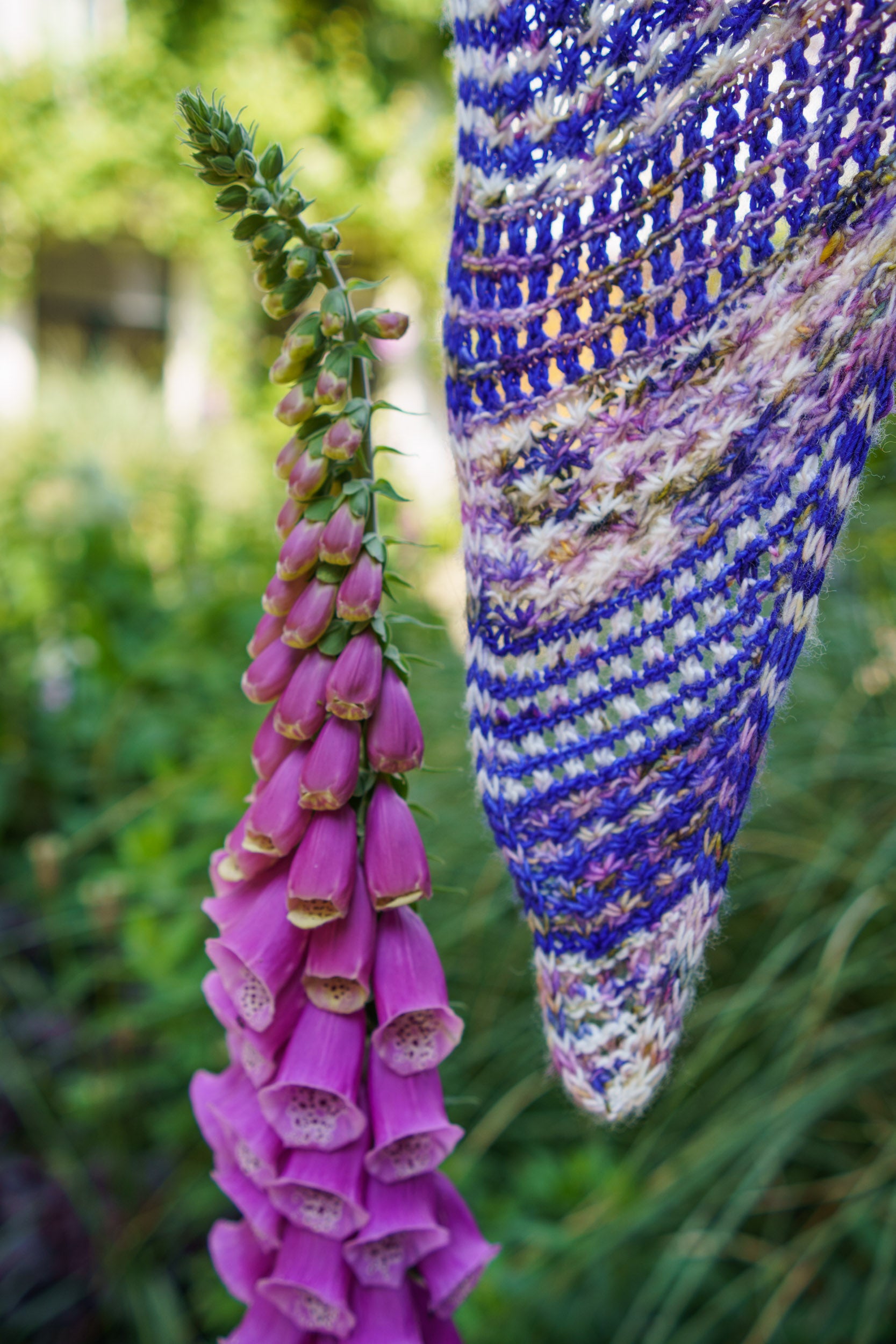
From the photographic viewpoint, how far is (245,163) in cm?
30

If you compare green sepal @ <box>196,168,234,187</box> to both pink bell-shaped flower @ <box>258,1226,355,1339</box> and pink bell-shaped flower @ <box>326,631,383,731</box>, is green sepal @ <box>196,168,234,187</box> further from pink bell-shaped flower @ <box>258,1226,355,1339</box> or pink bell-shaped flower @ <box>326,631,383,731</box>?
pink bell-shaped flower @ <box>258,1226,355,1339</box>

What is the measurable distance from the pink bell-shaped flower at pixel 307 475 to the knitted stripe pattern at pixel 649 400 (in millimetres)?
56

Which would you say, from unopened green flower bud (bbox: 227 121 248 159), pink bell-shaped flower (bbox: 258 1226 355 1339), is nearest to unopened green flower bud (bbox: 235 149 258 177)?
unopened green flower bud (bbox: 227 121 248 159)

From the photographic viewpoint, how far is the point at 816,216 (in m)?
0.31

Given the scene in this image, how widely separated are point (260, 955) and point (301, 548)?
0.17 m

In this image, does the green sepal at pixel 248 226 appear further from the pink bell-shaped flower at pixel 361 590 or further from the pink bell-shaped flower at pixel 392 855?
the pink bell-shaped flower at pixel 392 855

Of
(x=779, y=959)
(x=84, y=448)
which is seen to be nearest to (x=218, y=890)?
(x=779, y=959)

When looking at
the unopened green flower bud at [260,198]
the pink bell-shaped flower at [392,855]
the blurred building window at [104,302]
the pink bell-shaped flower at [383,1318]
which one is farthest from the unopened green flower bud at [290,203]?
the blurred building window at [104,302]

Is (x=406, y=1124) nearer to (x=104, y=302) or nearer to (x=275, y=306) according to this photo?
(x=275, y=306)

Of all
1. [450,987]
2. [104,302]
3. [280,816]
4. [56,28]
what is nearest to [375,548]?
[280,816]

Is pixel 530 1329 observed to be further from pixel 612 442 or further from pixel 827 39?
pixel 827 39

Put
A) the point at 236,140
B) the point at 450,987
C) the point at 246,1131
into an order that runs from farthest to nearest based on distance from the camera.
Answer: the point at 450,987, the point at 246,1131, the point at 236,140

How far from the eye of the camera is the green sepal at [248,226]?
1.02 feet

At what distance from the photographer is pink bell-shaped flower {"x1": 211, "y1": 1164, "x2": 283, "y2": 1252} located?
1.30 ft
